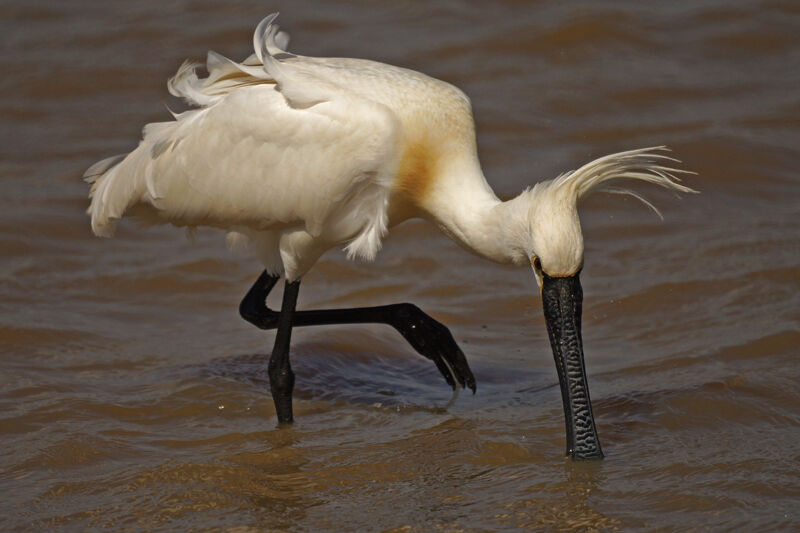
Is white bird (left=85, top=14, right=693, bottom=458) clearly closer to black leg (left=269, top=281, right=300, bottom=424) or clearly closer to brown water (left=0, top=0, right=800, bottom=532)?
black leg (left=269, top=281, right=300, bottom=424)

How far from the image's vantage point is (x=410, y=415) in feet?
27.7

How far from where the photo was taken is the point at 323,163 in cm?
793

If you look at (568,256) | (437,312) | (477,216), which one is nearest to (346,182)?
(477,216)

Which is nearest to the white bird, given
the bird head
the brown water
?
the bird head

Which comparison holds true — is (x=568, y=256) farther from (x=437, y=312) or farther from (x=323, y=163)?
(x=437, y=312)

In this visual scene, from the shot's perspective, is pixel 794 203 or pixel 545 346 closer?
pixel 545 346

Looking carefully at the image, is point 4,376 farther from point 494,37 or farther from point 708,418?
point 494,37

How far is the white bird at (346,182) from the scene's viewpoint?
7.35 metres

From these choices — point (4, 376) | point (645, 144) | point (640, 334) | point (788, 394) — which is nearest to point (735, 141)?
point (645, 144)

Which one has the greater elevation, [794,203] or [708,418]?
[794,203]

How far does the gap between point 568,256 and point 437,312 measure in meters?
3.28

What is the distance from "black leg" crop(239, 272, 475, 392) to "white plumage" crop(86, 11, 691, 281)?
0.75m

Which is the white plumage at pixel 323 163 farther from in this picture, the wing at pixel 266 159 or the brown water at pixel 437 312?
the brown water at pixel 437 312

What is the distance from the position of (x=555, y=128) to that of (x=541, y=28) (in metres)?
2.14
